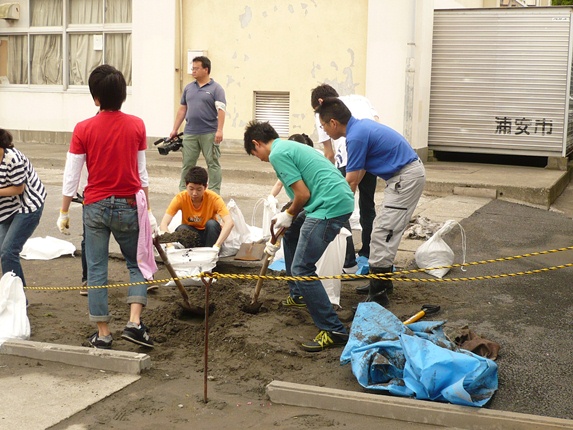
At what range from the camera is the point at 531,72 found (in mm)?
14445

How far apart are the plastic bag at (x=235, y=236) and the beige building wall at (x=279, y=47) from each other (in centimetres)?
702

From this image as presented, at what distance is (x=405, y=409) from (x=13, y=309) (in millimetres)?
2883

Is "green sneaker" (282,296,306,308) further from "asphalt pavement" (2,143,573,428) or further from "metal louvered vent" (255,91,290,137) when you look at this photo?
"metal louvered vent" (255,91,290,137)

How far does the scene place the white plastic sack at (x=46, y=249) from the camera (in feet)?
27.2

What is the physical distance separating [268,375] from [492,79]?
10.8 metres

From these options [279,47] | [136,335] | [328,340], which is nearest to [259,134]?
[328,340]

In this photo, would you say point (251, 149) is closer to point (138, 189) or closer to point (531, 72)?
point (138, 189)

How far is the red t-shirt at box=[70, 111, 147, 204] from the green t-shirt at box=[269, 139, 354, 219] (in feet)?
3.10

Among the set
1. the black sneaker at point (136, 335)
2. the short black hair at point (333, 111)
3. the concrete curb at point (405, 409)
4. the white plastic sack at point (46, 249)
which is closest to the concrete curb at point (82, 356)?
the black sneaker at point (136, 335)

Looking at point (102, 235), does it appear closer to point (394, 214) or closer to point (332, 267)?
point (332, 267)

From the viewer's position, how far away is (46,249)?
328 inches

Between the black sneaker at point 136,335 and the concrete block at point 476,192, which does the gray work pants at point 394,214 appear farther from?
the concrete block at point 476,192

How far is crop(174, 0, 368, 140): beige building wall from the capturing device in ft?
48.2

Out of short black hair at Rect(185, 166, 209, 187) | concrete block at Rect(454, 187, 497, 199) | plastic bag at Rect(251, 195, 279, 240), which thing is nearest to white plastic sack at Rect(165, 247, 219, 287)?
short black hair at Rect(185, 166, 209, 187)
